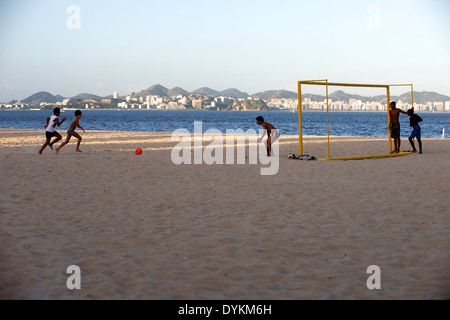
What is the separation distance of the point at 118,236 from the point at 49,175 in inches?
200

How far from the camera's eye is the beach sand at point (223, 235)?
3684 mm

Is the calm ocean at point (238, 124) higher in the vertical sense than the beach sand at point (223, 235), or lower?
higher

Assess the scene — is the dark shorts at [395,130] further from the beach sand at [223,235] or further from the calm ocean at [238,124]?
the calm ocean at [238,124]

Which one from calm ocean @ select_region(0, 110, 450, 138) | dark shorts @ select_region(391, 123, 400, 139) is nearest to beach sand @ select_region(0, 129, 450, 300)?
dark shorts @ select_region(391, 123, 400, 139)

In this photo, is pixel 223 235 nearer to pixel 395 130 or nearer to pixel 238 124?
pixel 395 130

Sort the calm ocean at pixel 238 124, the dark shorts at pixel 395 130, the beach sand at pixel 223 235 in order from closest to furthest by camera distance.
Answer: the beach sand at pixel 223 235, the dark shorts at pixel 395 130, the calm ocean at pixel 238 124

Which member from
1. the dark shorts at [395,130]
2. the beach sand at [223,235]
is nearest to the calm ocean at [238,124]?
the dark shorts at [395,130]

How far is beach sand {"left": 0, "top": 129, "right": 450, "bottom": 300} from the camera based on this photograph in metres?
3.68

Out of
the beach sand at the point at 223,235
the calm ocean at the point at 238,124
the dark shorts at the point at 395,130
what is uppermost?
the calm ocean at the point at 238,124

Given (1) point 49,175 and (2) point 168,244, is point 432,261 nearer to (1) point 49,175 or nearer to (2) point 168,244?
(2) point 168,244

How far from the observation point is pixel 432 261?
14.2ft

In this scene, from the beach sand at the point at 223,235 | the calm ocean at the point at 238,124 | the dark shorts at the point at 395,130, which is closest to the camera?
the beach sand at the point at 223,235

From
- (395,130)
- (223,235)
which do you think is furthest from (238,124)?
(223,235)
